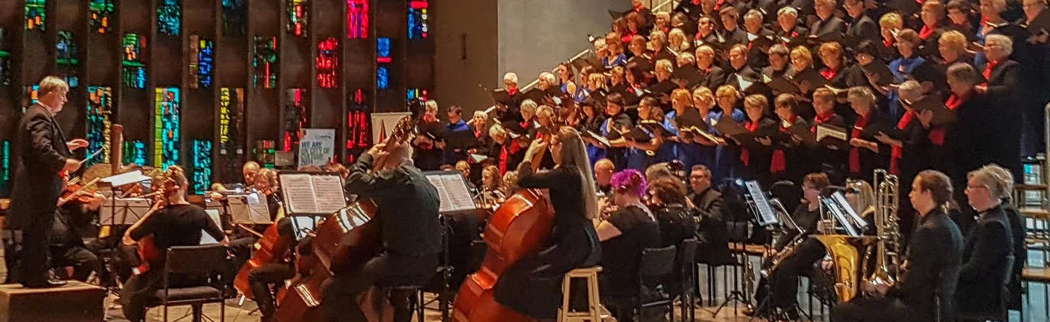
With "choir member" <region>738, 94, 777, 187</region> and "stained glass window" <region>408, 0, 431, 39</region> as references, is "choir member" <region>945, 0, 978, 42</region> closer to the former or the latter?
"choir member" <region>738, 94, 777, 187</region>

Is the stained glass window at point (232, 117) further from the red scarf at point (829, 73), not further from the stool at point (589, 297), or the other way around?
the stool at point (589, 297)

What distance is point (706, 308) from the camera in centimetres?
870

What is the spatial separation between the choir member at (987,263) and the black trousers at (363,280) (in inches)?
116

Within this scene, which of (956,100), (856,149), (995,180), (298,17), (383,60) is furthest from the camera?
(383,60)

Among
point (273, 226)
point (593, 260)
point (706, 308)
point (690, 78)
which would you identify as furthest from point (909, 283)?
point (690, 78)

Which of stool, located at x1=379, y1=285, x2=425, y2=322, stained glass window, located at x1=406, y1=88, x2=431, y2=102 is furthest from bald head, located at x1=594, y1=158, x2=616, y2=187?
→ stained glass window, located at x1=406, y1=88, x2=431, y2=102

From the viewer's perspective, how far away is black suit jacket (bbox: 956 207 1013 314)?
605cm

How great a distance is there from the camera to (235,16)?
54.5ft

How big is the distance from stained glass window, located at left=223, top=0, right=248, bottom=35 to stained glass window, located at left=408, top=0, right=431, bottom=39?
2.55 metres

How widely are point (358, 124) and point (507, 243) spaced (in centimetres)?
1182

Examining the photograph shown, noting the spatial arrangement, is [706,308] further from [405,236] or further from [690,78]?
[405,236]

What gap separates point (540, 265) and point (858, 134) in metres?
3.62

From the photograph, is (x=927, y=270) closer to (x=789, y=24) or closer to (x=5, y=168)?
(x=789, y=24)

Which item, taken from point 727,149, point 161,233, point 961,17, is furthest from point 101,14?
point 961,17
